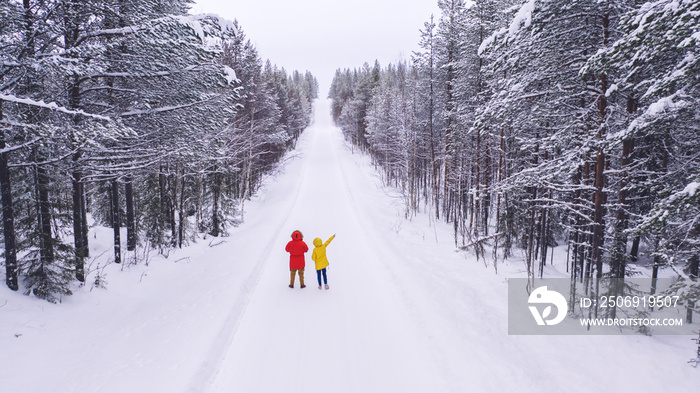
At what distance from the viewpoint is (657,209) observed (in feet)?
16.5

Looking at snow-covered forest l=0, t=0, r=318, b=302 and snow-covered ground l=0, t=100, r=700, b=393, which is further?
snow-covered forest l=0, t=0, r=318, b=302

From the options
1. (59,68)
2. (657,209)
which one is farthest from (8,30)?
(657,209)

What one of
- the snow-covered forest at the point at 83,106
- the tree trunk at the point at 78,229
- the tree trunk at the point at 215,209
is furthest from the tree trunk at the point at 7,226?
the tree trunk at the point at 215,209

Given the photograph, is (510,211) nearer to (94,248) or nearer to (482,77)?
(482,77)

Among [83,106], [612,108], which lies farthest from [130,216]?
[612,108]

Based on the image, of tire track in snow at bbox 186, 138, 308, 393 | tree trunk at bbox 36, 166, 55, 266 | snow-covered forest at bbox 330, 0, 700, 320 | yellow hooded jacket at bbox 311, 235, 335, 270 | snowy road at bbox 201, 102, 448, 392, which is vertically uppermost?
snow-covered forest at bbox 330, 0, 700, 320

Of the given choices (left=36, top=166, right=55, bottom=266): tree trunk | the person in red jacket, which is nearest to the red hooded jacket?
the person in red jacket

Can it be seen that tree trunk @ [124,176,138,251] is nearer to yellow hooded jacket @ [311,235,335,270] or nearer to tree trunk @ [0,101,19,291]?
tree trunk @ [0,101,19,291]

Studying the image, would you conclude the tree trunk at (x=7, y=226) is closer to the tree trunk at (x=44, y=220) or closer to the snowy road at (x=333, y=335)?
the tree trunk at (x=44, y=220)

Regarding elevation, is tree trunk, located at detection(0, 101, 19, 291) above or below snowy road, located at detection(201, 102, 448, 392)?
above

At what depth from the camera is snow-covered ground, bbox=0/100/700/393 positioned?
5.04 meters

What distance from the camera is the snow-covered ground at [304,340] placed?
504 centimetres

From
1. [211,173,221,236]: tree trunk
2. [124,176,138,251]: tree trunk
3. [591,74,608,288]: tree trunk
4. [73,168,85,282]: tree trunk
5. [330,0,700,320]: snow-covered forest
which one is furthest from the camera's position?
[211,173,221,236]: tree trunk

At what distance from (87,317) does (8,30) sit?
245 inches
